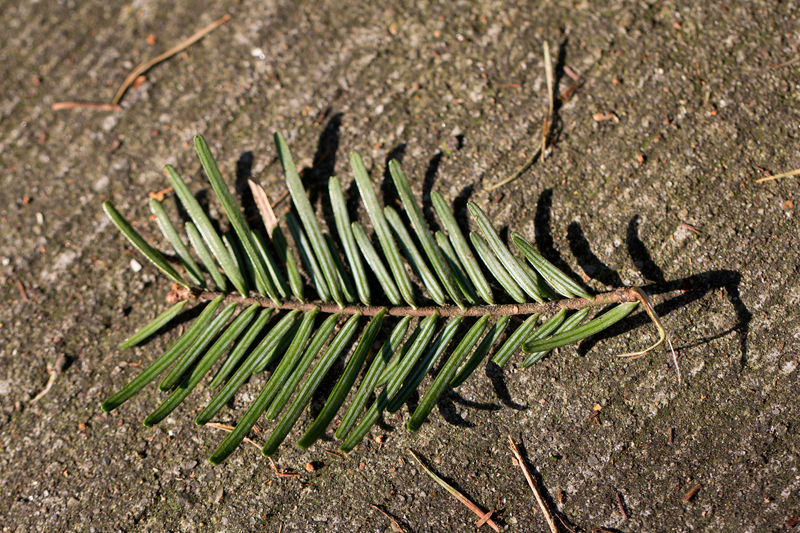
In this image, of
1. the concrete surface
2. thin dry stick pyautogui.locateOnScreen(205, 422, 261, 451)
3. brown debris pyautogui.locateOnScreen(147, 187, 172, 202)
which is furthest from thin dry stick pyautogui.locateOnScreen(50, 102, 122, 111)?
thin dry stick pyautogui.locateOnScreen(205, 422, 261, 451)

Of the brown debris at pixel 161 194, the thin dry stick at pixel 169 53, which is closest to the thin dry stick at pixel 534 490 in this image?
the brown debris at pixel 161 194

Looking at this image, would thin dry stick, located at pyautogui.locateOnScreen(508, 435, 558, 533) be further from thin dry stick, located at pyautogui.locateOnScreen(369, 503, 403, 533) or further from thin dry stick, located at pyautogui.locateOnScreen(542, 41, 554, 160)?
thin dry stick, located at pyautogui.locateOnScreen(542, 41, 554, 160)

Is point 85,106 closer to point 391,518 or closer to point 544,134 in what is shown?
point 544,134

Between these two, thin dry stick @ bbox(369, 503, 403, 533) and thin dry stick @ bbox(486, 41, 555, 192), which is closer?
thin dry stick @ bbox(369, 503, 403, 533)

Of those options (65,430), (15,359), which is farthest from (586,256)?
(15,359)

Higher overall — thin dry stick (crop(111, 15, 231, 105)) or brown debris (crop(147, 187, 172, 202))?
thin dry stick (crop(111, 15, 231, 105))

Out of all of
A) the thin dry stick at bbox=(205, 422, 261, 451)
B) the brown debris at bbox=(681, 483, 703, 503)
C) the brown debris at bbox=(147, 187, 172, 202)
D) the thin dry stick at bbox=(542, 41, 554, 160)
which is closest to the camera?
the brown debris at bbox=(681, 483, 703, 503)

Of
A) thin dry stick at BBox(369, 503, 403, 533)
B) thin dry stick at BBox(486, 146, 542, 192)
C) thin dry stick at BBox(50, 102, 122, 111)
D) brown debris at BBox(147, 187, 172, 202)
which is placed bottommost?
thin dry stick at BBox(369, 503, 403, 533)
